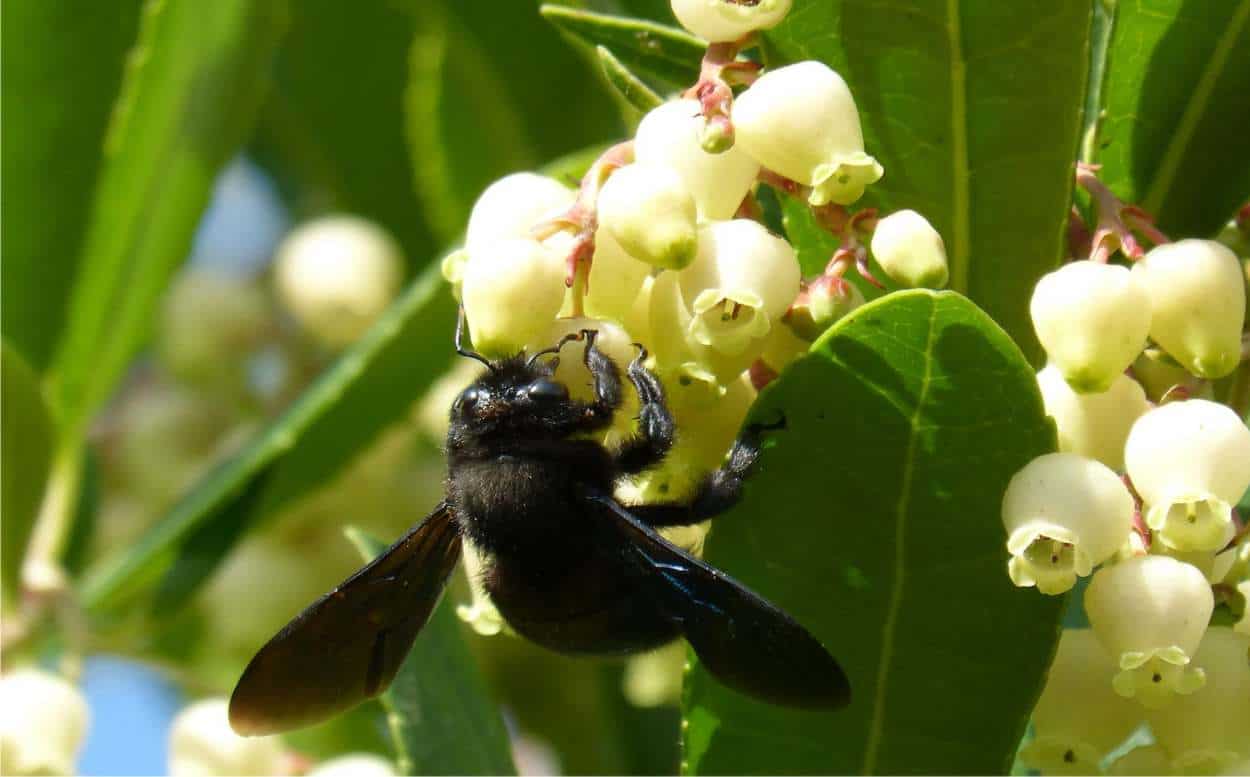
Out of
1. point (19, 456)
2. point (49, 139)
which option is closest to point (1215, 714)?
point (19, 456)

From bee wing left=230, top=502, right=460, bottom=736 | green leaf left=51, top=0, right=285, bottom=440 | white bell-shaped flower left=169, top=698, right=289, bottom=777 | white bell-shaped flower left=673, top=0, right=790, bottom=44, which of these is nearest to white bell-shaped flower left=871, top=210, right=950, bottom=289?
white bell-shaped flower left=673, top=0, right=790, bottom=44

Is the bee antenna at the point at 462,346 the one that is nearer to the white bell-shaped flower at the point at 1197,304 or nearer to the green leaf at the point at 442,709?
the green leaf at the point at 442,709

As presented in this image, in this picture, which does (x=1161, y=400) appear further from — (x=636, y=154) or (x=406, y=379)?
(x=406, y=379)

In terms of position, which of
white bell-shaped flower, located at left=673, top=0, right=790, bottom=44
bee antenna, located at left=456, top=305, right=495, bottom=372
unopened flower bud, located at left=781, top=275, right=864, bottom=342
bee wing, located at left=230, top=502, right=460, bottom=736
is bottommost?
bee wing, located at left=230, top=502, right=460, bottom=736

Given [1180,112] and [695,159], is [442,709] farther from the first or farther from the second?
[1180,112]

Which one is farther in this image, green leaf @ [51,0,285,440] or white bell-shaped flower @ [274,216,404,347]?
white bell-shaped flower @ [274,216,404,347]

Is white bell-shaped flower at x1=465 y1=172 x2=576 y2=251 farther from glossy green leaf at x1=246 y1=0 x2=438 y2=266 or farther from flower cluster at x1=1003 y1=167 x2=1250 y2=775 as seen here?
glossy green leaf at x1=246 y1=0 x2=438 y2=266

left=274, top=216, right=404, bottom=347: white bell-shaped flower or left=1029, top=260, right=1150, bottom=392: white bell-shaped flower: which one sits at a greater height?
left=1029, top=260, right=1150, bottom=392: white bell-shaped flower

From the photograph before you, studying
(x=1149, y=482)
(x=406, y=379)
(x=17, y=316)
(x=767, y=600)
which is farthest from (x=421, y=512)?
(x=1149, y=482)
